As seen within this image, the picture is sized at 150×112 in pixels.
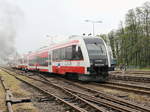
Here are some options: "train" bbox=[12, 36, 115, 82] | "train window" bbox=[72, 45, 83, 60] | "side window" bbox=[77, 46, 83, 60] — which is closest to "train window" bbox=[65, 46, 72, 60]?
"train" bbox=[12, 36, 115, 82]

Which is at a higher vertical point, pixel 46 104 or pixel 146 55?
pixel 146 55

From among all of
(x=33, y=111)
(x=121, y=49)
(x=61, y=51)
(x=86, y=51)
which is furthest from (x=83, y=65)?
(x=121, y=49)

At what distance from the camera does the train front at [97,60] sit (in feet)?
51.7

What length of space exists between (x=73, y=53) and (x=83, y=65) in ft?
6.08

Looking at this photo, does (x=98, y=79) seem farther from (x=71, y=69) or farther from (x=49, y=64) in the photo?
(x=49, y=64)

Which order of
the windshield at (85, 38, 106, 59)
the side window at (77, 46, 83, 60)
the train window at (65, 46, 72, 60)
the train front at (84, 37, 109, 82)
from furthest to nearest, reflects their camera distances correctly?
the train window at (65, 46, 72, 60), the side window at (77, 46, 83, 60), the windshield at (85, 38, 106, 59), the train front at (84, 37, 109, 82)

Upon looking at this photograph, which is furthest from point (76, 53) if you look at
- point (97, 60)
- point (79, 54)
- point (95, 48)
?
point (97, 60)

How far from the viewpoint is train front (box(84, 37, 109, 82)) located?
15758 mm

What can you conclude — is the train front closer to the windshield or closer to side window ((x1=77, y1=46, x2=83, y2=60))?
the windshield

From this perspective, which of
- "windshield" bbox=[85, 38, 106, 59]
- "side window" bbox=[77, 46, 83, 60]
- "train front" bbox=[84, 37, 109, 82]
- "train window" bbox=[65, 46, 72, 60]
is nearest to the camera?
"train front" bbox=[84, 37, 109, 82]

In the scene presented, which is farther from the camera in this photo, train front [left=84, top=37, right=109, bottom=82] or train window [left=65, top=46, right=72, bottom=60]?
train window [left=65, top=46, right=72, bottom=60]

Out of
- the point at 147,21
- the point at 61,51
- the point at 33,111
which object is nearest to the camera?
the point at 33,111

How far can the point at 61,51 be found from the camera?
20219 mm

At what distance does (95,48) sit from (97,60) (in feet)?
3.55
